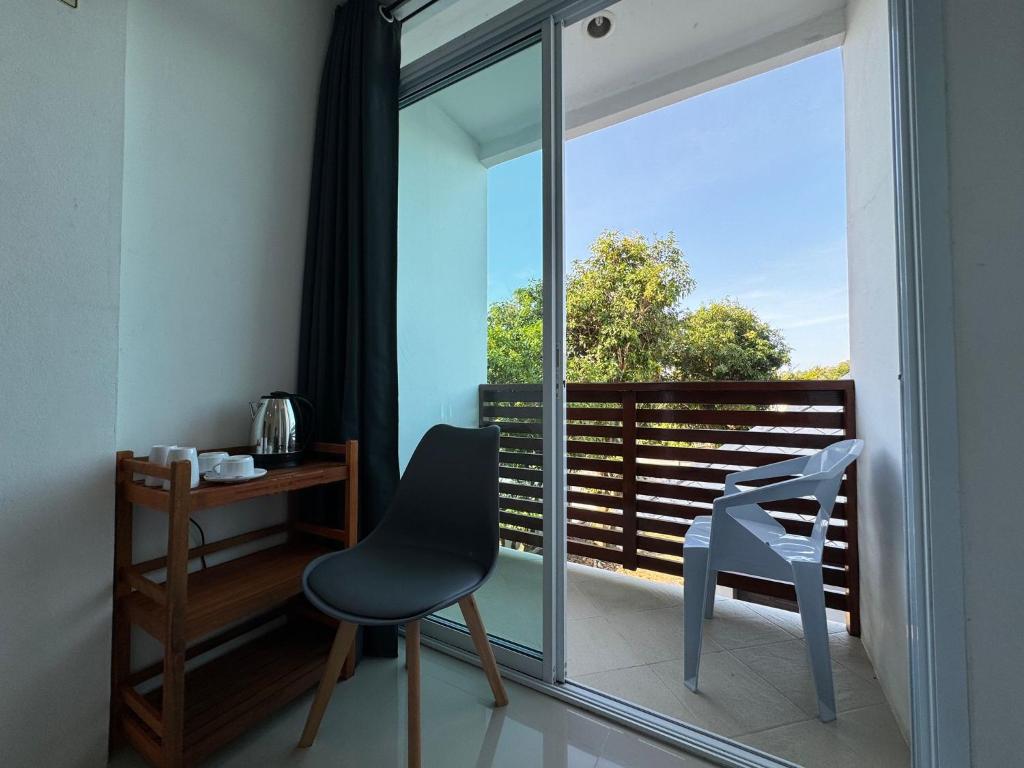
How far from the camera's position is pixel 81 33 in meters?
1.09

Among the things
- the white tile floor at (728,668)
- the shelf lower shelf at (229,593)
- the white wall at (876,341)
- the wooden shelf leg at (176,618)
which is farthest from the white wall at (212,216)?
the white wall at (876,341)

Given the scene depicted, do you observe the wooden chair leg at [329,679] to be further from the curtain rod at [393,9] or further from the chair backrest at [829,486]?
the curtain rod at [393,9]

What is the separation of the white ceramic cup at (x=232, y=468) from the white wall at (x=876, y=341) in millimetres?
1879

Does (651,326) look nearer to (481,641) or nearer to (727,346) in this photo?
(727,346)

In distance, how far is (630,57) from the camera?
2.21 metres

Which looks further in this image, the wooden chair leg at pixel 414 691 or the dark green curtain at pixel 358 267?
the dark green curtain at pixel 358 267

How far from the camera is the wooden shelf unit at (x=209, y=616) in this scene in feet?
3.30

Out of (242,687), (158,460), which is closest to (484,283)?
(158,460)

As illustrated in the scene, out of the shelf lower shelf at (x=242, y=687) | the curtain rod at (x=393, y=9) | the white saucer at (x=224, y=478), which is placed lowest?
the shelf lower shelf at (x=242, y=687)

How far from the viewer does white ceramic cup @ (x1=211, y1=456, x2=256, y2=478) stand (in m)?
1.17

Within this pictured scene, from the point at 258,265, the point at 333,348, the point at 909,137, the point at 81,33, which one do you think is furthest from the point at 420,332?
the point at 909,137

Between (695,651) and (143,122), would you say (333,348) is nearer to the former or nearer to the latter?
(143,122)

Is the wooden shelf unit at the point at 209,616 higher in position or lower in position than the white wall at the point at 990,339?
lower

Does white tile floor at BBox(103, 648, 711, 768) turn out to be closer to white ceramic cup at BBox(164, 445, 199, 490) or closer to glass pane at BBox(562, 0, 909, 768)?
glass pane at BBox(562, 0, 909, 768)
